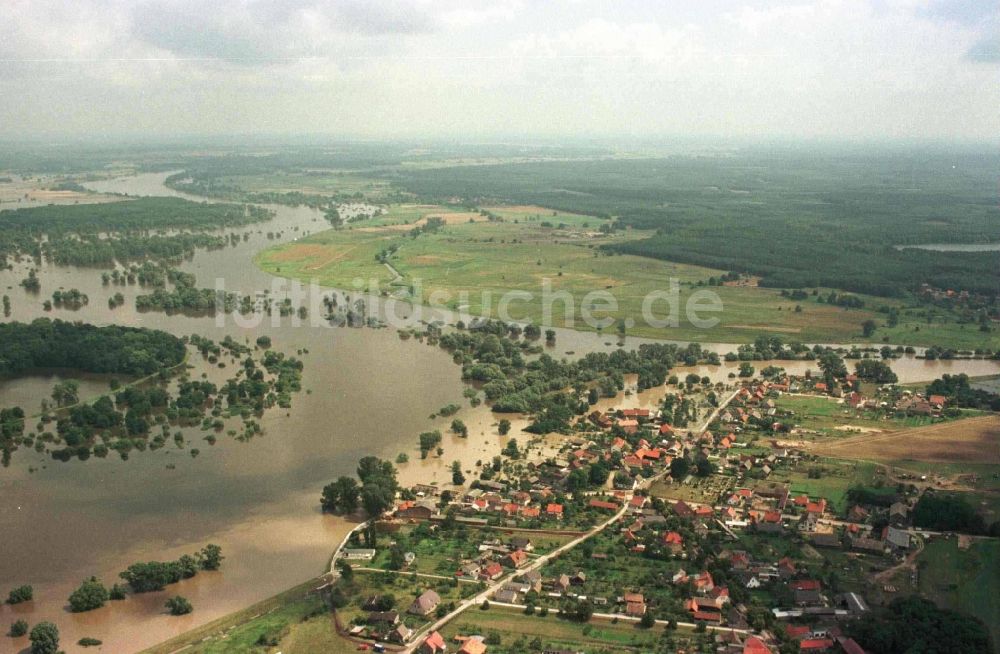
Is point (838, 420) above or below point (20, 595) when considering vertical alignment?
above

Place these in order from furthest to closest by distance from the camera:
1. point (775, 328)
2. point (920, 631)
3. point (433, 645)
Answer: point (775, 328) < point (433, 645) < point (920, 631)

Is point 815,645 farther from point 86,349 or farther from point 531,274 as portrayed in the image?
point 531,274

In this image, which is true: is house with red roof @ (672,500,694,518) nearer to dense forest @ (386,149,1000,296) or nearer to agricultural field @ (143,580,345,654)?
agricultural field @ (143,580,345,654)

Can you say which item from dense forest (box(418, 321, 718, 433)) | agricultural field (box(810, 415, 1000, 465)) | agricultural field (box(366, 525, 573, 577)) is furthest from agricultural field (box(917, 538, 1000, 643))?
dense forest (box(418, 321, 718, 433))

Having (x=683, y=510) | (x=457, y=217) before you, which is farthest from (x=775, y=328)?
(x=457, y=217)

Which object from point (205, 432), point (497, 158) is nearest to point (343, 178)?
point (497, 158)

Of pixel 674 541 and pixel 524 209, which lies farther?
pixel 524 209

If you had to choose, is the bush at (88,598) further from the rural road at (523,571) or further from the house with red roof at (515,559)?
the house with red roof at (515,559)

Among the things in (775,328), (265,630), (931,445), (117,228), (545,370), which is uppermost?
(117,228)
